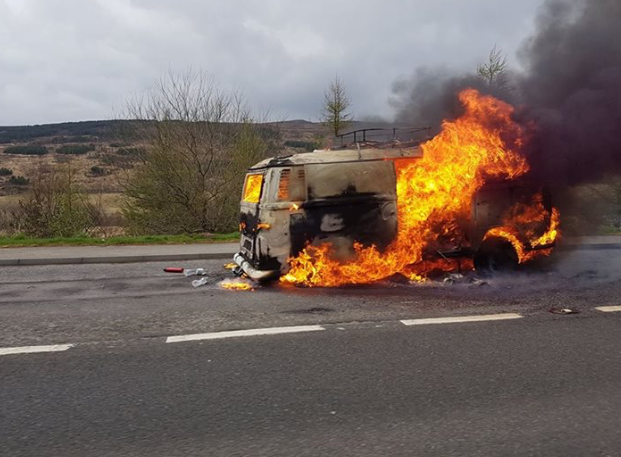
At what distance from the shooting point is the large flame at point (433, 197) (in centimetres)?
709

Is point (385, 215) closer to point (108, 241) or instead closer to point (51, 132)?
point (108, 241)

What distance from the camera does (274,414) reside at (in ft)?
10.4

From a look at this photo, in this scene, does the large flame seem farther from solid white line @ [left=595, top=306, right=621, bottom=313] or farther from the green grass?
the green grass

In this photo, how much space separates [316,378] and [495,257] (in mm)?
4969

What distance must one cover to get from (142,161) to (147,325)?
45.9 ft

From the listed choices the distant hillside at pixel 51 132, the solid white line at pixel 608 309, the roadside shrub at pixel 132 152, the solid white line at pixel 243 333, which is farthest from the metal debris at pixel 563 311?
the distant hillside at pixel 51 132

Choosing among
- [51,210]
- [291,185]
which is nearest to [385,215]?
[291,185]

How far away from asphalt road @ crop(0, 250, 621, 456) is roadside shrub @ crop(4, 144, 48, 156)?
211 feet

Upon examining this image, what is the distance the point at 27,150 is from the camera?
6575cm

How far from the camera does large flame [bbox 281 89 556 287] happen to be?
709 cm

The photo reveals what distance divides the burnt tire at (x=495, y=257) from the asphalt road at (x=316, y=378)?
1317 mm

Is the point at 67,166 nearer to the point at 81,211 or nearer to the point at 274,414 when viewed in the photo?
the point at 81,211

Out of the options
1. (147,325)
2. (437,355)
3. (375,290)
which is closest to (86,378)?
(147,325)

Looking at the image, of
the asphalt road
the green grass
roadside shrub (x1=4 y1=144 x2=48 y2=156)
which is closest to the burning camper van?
the asphalt road
